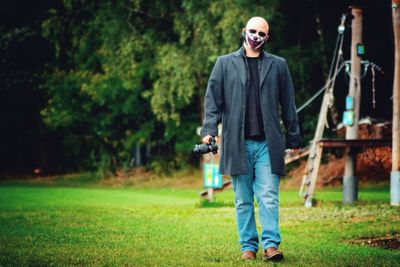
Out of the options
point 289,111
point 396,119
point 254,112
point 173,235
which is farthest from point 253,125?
point 396,119

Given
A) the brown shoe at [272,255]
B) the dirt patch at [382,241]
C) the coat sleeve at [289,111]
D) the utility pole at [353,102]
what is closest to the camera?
the brown shoe at [272,255]

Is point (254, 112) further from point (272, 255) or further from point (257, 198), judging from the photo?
point (272, 255)

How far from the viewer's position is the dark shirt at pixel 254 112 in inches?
322

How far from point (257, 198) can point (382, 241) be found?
10.9 ft

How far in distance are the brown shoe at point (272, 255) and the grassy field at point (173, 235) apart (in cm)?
11

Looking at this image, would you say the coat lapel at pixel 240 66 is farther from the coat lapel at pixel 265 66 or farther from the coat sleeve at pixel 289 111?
the coat sleeve at pixel 289 111

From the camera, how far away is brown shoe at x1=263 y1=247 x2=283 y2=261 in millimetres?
7938

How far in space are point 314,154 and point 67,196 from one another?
7868 millimetres

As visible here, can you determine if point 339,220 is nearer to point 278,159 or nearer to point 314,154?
point 314,154

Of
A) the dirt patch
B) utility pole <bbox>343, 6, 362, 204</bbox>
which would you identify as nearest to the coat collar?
the dirt patch

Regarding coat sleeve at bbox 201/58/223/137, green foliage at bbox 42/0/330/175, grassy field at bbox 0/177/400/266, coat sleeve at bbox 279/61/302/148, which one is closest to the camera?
grassy field at bbox 0/177/400/266

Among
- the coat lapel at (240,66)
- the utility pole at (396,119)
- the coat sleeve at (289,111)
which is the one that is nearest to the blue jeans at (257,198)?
the coat sleeve at (289,111)

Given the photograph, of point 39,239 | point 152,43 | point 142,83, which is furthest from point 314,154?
point 142,83

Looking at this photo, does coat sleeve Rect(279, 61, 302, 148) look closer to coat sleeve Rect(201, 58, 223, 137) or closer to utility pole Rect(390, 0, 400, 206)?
coat sleeve Rect(201, 58, 223, 137)
